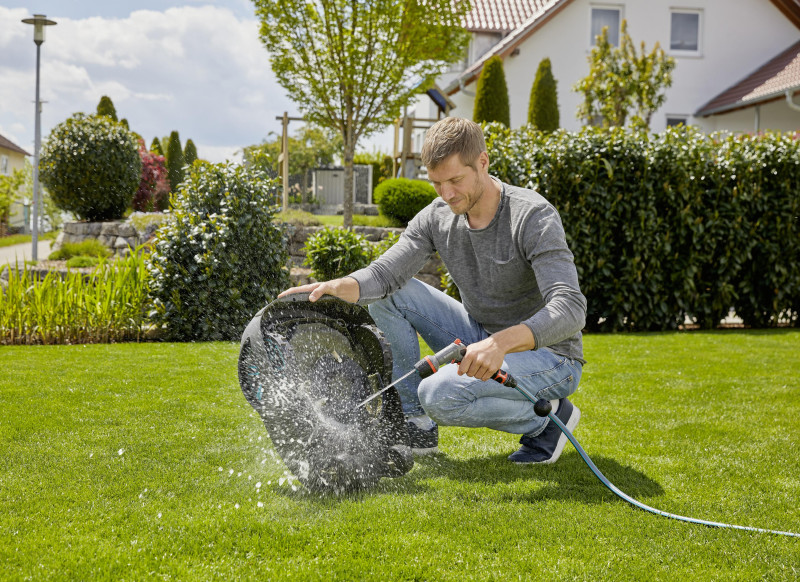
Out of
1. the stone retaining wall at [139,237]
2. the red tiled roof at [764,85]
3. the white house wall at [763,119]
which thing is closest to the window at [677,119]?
the red tiled roof at [764,85]

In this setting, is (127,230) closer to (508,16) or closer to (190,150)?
(190,150)

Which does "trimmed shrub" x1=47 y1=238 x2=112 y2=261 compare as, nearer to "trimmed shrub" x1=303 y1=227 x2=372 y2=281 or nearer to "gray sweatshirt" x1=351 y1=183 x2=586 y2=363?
"trimmed shrub" x1=303 y1=227 x2=372 y2=281

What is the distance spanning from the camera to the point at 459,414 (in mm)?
2658

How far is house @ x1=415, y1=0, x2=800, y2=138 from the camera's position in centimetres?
1709

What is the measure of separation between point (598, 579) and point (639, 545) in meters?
0.28

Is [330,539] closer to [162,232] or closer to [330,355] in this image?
[330,355]

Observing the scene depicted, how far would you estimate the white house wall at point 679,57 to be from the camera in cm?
1722

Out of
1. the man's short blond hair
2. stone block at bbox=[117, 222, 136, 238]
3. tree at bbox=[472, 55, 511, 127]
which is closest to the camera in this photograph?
the man's short blond hair

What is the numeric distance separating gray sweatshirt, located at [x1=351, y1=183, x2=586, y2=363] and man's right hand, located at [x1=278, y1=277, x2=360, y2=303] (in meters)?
0.05

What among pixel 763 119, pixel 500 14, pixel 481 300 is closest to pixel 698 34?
pixel 763 119

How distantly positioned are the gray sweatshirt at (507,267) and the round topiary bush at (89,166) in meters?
10.7

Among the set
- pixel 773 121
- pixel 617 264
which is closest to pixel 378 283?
pixel 617 264

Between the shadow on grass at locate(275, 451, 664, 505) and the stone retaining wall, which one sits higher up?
the stone retaining wall

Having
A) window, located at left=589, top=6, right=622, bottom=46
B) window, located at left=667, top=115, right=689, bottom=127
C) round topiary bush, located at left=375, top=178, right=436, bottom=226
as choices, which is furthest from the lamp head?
window, located at left=667, top=115, right=689, bottom=127
